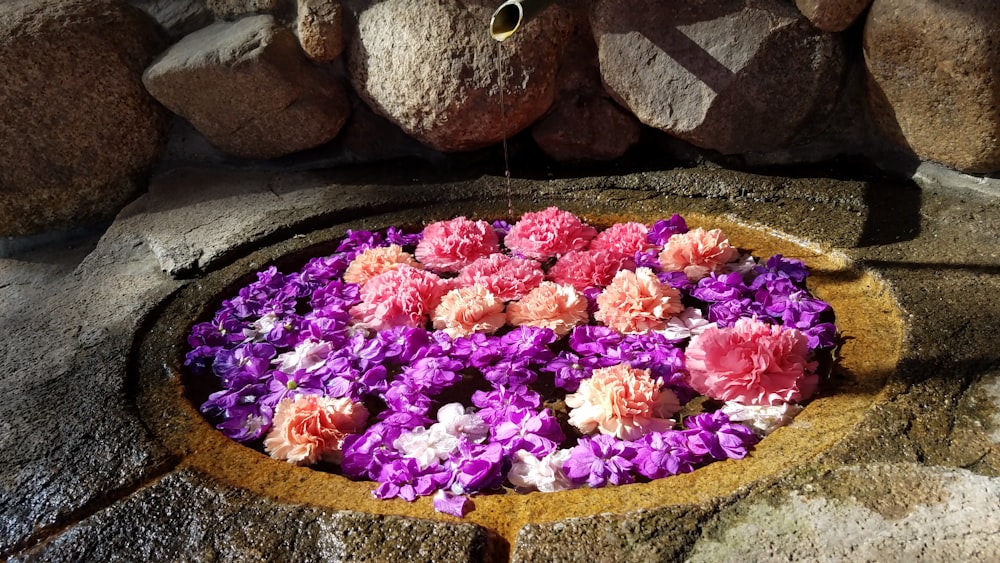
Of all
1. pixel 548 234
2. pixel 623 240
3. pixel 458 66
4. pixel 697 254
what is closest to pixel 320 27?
pixel 458 66

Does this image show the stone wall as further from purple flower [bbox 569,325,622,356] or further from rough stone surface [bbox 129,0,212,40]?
purple flower [bbox 569,325,622,356]

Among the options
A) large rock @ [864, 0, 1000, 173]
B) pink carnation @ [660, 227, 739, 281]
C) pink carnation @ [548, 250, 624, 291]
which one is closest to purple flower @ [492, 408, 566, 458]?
pink carnation @ [548, 250, 624, 291]

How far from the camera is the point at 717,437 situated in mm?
1986

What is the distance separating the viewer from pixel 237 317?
281cm

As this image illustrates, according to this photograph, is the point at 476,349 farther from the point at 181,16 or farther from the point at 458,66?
the point at 181,16

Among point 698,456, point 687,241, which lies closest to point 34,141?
point 687,241

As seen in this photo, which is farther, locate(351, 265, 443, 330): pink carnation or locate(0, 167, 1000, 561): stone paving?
locate(351, 265, 443, 330): pink carnation

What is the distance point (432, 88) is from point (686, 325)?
1.76 meters

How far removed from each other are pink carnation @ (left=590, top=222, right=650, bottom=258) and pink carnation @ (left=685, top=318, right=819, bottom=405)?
74 cm

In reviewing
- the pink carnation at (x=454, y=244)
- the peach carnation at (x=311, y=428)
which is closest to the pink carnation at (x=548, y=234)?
the pink carnation at (x=454, y=244)

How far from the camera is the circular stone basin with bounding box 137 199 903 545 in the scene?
1.80 metres

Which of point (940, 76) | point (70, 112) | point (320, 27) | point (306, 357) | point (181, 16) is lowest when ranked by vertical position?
point (306, 357)

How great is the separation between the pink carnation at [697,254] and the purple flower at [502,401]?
0.89m

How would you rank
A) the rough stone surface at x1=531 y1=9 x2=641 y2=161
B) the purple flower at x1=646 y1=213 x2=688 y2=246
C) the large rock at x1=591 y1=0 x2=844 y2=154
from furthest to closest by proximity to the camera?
the rough stone surface at x1=531 y1=9 x2=641 y2=161 < the large rock at x1=591 y1=0 x2=844 y2=154 < the purple flower at x1=646 y1=213 x2=688 y2=246
